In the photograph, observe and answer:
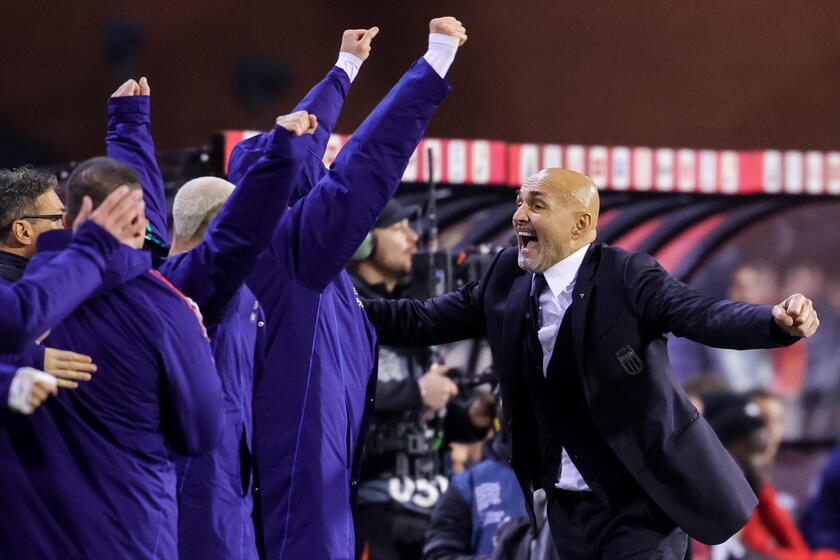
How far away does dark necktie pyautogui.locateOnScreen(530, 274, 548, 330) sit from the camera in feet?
10.8

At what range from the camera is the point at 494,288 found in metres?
3.44

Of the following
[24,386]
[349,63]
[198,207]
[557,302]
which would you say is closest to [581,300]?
[557,302]

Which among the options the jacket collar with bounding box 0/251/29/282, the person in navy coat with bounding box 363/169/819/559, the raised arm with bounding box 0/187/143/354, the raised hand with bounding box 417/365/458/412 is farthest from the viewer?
the raised hand with bounding box 417/365/458/412

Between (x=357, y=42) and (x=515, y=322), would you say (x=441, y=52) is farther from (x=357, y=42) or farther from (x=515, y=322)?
(x=515, y=322)

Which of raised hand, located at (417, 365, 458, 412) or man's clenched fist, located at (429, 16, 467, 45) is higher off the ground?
man's clenched fist, located at (429, 16, 467, 45)

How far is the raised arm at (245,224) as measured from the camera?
256cm

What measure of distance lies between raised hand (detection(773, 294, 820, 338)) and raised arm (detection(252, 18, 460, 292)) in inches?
35.8

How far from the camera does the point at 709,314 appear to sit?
2949mm

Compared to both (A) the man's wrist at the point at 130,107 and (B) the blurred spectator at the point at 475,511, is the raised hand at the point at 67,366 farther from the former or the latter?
(B) the blurred spectator at the point at 475,511

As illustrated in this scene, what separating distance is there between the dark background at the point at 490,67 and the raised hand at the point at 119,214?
685 cm

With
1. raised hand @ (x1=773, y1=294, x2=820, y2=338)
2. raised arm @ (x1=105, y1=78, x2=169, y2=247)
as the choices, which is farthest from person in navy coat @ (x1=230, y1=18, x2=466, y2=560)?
raised hand @ (x1=773, y1=294, x2=820, y2=338)

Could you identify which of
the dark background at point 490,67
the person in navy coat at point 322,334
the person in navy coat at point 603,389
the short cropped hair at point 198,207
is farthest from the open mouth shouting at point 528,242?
the dark background at point 490,67

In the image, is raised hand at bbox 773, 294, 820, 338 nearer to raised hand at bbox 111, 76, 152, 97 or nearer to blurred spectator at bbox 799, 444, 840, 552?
blurred spectator at bbox 799, 444, 840, 552

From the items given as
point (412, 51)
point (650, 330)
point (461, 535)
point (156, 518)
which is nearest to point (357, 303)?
point (650, 330)
